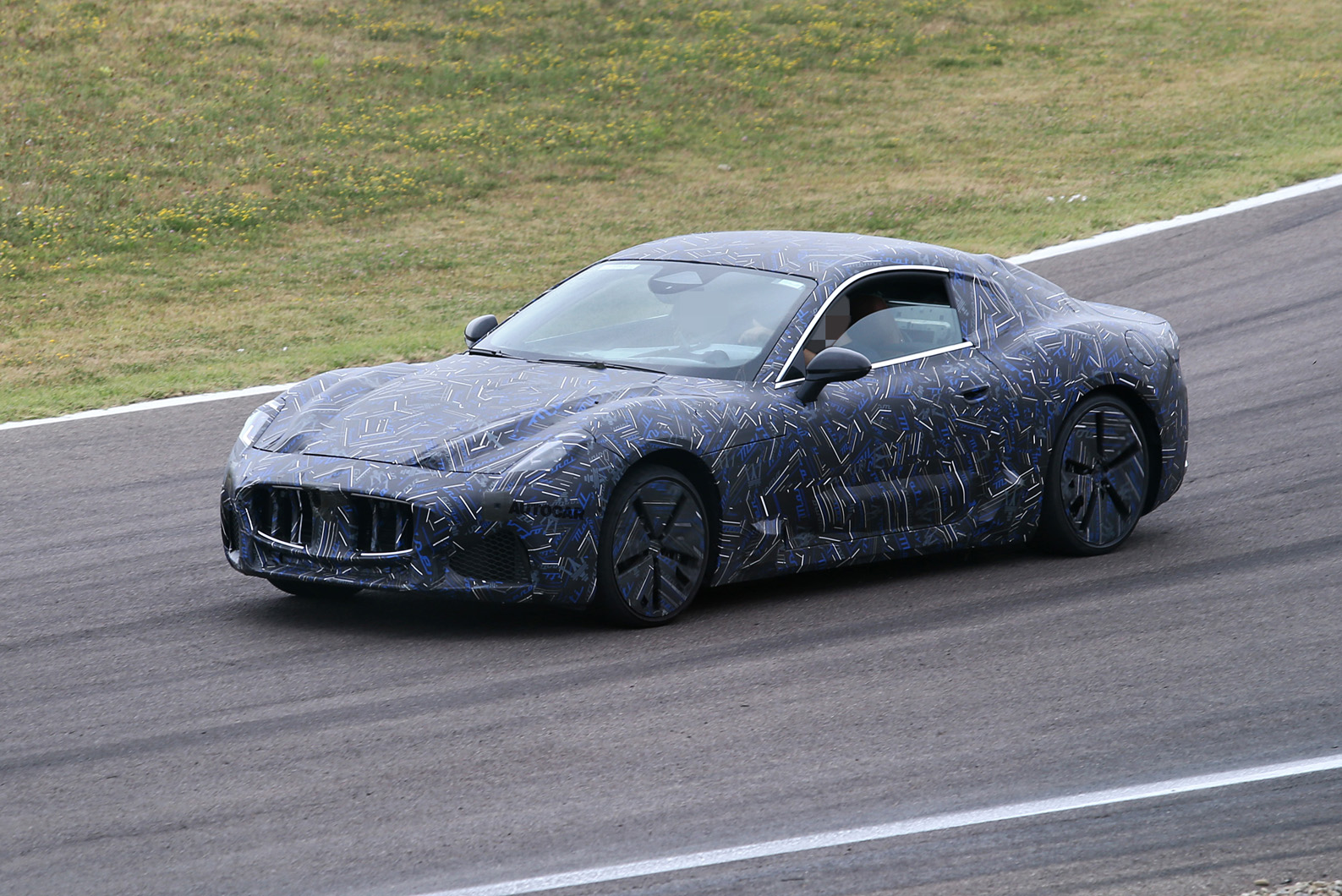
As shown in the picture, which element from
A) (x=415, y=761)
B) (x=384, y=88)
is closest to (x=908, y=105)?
(x=384, y=88)

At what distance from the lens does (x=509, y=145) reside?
25688 millimetres

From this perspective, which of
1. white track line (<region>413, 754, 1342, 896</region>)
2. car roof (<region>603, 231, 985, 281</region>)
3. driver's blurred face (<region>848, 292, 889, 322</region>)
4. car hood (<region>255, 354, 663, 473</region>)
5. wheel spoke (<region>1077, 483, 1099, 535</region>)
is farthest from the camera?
wheel spoke (<region>1077, 483, 1099, 535</region>)

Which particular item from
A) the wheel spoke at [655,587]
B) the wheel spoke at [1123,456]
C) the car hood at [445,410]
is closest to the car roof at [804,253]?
the car hood at [445,410]

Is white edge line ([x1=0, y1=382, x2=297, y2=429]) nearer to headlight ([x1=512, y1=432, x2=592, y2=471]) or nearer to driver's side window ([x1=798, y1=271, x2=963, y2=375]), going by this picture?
driver's side window ([x1=798, y1=271, x2=963, y2=375])

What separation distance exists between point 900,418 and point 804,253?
3.14 feet

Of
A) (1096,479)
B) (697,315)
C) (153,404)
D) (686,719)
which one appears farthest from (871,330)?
(153,404)

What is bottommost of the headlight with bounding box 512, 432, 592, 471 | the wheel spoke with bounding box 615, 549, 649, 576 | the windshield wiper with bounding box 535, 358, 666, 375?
the wheel spoke with bounding box 615, 549, 649, 576

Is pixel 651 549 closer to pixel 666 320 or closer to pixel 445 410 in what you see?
pixel 445 410

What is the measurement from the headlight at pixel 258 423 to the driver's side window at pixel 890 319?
2269mm

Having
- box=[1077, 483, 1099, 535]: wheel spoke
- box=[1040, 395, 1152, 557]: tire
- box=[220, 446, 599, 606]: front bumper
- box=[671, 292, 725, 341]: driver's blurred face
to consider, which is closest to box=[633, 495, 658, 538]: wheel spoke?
box=[220, 446, 599, 606]: front bumper

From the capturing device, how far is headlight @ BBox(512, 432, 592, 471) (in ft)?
22.0

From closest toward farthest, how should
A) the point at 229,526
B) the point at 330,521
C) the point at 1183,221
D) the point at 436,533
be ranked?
the point at 436,533, the point at 330,521, the point at 229,526, the point at 1183,221

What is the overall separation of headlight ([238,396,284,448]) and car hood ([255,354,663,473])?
0.12 feet

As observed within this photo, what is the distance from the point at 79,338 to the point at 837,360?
10128 millimetres
